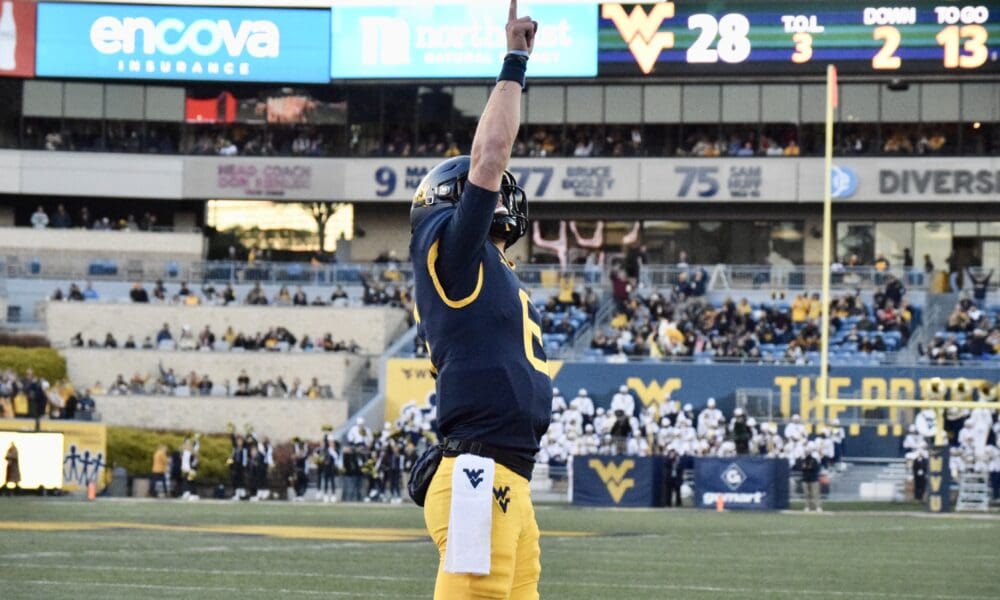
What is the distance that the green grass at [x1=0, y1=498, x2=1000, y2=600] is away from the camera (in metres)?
11.4

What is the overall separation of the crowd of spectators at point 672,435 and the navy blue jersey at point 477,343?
25.3 meters

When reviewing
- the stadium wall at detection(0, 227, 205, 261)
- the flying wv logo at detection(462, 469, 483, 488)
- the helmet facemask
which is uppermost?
the stadium wall at detection(0, 227, 205, 261)

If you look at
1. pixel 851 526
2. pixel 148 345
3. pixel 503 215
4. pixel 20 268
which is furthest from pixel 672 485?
pixel 503 215

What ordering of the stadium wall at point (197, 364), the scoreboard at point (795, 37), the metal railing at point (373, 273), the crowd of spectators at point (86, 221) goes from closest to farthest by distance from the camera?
the stadium wall at point (197, 364) → the metal railing at point (373, 273) → the scoreboard at point (795, 37) → the crowd of spectators at point (86, 221)

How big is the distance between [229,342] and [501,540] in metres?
37.7

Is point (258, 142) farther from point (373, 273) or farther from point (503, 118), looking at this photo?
point (503, 118)

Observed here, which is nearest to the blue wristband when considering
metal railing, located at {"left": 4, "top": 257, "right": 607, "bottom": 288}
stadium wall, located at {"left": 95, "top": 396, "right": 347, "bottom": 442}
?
stadium wall, located at {"left": 95, "top": 396, "right": 347, "bottom": 442}

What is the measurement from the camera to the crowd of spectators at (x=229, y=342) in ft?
138

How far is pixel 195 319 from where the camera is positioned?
4306 cm

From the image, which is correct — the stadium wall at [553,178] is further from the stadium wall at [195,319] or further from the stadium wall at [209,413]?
the stadium wall at [209,413]

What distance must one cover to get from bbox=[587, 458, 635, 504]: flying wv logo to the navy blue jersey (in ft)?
82.2

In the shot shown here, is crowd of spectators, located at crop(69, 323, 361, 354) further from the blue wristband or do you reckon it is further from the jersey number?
the blue wristband

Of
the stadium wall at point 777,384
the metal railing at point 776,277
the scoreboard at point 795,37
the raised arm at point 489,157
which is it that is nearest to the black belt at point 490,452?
the raised arm at point 489,157

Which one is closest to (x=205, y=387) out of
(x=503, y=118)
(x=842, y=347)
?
(x=842, y=347)
